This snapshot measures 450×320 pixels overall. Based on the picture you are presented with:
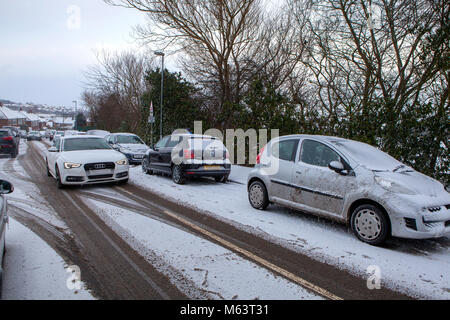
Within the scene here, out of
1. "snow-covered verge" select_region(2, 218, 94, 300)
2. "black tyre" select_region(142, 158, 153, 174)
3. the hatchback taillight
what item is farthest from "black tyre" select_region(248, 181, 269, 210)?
"black tyre" select_region(142, 158, 153, 174)

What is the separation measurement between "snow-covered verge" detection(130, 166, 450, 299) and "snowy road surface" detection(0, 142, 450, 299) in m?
0.02

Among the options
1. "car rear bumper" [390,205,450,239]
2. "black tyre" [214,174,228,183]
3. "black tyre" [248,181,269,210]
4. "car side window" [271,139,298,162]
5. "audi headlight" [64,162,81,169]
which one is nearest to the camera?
"car rear bumper" [390,205,450,239]

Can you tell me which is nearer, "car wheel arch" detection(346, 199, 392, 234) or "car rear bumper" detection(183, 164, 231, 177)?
"car wheel arch" detection(346, 199, 392, 234)

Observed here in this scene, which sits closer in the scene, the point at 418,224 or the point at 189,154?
the point at 418,224

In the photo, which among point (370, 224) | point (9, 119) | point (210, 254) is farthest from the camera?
point (9, 119)

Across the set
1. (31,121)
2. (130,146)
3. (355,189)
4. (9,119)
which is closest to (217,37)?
(130,146)

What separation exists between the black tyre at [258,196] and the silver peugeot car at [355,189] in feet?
0.07

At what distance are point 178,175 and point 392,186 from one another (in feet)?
21.0

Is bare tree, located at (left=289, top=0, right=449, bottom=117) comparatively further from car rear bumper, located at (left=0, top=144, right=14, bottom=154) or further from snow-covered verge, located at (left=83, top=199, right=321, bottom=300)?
car rear bumper, located at (left=0, top=144, right=14, bottom=154)

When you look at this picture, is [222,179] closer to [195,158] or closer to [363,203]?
[195,158]

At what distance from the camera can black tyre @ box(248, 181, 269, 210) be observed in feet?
21.7

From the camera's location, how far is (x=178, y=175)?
31.6 feet

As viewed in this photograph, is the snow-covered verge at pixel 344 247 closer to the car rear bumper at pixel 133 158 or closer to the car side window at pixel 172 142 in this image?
the car side window at pixel 172 142

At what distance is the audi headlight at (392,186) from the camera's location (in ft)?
14.8
